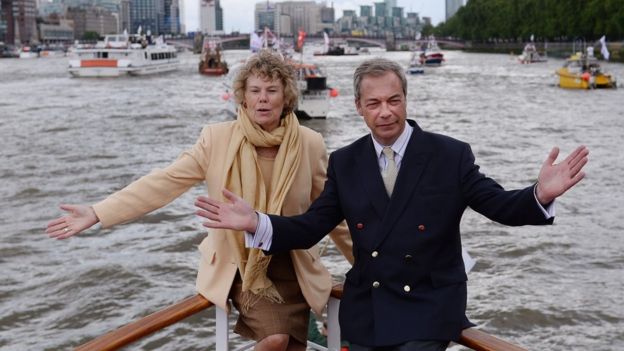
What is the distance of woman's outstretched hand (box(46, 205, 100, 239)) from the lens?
9.77ft

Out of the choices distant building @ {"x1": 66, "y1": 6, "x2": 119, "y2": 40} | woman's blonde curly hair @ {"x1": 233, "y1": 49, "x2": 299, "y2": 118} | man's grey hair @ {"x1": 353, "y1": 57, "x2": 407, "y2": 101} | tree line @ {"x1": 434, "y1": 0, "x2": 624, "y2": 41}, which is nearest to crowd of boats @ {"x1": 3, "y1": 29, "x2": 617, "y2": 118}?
tree line @ {"x1": 434, "y1": 0, "x2": 624, "y2": 41}

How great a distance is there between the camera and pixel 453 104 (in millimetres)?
36125

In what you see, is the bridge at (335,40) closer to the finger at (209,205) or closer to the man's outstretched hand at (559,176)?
the finger at (209,205)

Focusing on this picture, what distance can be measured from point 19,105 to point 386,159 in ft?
118

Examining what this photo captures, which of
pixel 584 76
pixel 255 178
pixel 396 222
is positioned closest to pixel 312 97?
pixel 584 76

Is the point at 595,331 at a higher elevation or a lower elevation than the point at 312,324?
lower

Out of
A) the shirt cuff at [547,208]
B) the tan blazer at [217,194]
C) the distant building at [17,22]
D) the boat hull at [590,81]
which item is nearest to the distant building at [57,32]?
the distant building at [17,22]

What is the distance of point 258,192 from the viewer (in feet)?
10.3

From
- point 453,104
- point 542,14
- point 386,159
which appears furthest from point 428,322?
point 542,14

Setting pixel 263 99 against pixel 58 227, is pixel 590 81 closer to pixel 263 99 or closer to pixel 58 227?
pixel 263 99

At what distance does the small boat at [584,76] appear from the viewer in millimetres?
39531

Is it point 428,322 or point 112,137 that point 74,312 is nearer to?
point 428,322

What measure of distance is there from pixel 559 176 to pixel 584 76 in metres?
39.7

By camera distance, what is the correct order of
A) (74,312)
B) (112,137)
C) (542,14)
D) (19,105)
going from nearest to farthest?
(74,312) < (112,137) < (19,105) < (542,14)
